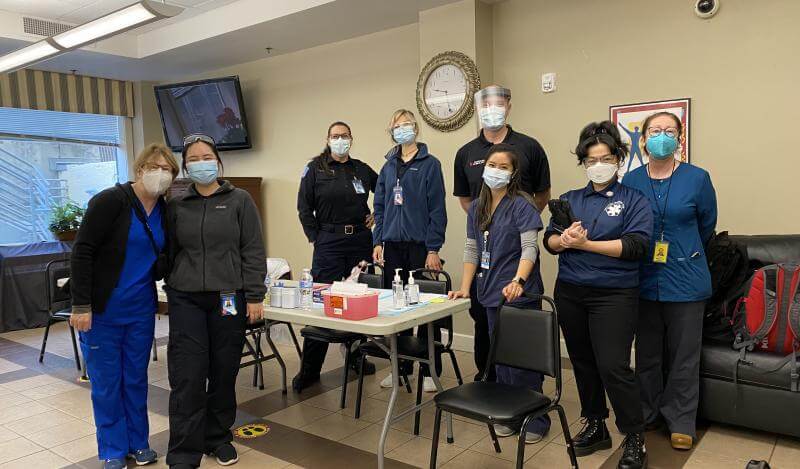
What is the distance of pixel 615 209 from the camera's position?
262 centimetres

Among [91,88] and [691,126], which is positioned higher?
[91,88]

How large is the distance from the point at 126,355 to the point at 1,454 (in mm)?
996

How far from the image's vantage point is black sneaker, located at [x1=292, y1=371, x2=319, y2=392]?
151 inches

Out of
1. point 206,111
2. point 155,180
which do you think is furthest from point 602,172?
point 206,111

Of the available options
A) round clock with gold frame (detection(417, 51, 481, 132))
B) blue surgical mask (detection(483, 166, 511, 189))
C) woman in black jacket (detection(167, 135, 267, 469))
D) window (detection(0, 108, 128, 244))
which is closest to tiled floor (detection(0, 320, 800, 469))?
woman in black jacket (detection(167, 135, 267, 469))

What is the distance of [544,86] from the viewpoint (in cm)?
436

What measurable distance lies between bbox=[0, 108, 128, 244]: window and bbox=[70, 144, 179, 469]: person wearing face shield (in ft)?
16.6

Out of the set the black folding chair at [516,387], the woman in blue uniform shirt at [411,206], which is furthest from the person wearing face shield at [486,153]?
the black folding chair at [516,387]

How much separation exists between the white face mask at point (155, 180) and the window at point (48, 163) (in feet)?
16.9

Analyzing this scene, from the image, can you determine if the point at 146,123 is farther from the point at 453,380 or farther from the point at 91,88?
the point at 453,380

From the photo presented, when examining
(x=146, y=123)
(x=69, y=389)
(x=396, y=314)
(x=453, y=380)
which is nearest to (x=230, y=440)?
(x=396, y=314)

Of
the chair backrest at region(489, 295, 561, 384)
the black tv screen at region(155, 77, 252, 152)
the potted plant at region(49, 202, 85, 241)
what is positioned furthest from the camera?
the potted plant at region(49, 202, 85, 241)

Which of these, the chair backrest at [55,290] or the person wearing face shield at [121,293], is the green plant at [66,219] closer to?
the chair backrest at [55,290]

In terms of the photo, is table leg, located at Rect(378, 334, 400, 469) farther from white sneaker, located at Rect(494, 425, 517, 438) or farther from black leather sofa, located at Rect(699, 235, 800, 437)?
black leather sofa, located at Rect(699, 235, 800, 437)
